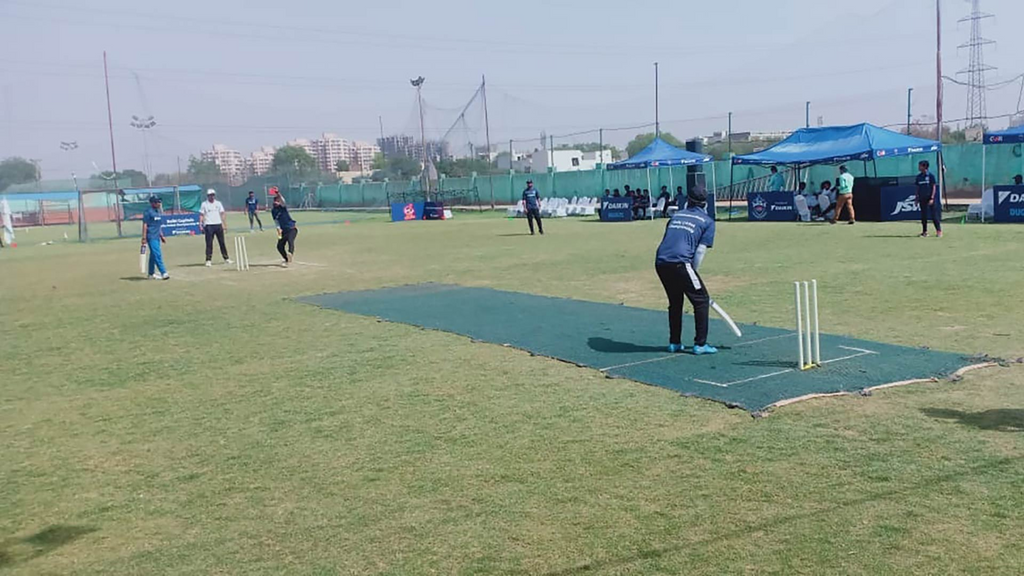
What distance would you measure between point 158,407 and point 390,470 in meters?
3.27

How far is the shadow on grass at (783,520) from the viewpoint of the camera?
14.4 ft

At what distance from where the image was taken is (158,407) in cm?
814

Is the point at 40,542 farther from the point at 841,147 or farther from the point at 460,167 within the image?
the point at 460,167

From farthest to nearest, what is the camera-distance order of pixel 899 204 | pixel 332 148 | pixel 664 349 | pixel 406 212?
pixel 332 148
pixel 406 212
pixel 899 204
pixel 664 349

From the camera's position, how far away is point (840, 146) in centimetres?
3027

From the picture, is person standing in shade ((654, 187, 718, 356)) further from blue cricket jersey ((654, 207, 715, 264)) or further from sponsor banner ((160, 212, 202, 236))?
sponsor banner ((160, 212, 202, 236))

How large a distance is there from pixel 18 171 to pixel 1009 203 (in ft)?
275

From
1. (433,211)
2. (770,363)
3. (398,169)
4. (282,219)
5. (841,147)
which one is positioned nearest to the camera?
(770,363)

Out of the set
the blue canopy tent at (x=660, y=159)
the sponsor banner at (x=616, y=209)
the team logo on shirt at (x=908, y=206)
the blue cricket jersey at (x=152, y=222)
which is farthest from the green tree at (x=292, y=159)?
the blue cricket jersey at (x=152, y=222)

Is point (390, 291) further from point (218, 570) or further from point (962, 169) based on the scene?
point (962, 169)

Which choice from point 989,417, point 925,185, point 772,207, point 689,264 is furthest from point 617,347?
point 772,207

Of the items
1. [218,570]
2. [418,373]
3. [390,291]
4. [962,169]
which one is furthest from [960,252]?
[962,169]

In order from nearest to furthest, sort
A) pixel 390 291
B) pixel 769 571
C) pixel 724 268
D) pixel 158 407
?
pixel 769 571 < pixel 158 407 < pixel 390 291 < pixel 724 268

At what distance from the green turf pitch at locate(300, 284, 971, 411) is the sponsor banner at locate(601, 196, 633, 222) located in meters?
22.8
